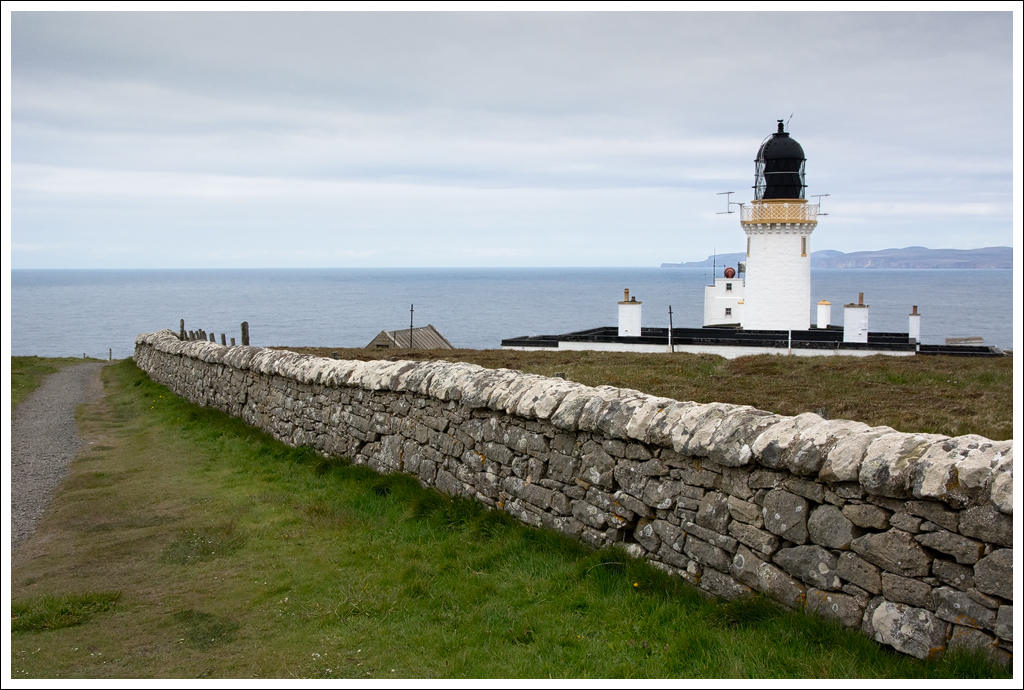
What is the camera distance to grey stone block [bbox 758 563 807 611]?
5.11 metres

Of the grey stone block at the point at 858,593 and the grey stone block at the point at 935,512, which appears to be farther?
the grey stone block at the point at 858,593

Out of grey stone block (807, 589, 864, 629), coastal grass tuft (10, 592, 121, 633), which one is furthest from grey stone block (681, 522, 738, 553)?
coastal grass tuft (10, 592, 121, 633)

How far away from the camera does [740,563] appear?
5465mm

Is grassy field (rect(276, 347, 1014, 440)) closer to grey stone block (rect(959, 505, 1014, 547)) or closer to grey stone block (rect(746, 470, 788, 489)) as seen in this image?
grey stone block (rect(746, 470, 788, 489))

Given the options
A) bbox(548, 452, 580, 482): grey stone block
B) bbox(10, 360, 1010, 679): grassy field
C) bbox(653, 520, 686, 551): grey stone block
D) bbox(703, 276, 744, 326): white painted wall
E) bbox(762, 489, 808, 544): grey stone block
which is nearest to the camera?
bbox(10, 360, 1010, 679): grassy field

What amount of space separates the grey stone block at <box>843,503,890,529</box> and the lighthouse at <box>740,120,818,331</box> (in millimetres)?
36667

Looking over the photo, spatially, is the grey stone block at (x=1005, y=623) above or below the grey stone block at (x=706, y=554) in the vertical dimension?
above

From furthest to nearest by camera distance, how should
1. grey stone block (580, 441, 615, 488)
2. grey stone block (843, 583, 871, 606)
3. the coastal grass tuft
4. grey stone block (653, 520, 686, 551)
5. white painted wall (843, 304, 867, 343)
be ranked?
white painted wall (843, 304, 867, 343) → grey stone block (580, 441, 615, 488) → grey stone block (653, 520, 686, 551) → the coastal grass tuft → grey stone block (843, 583, 871, 606)

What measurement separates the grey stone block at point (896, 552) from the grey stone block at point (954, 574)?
5 cm

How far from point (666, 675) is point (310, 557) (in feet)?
12.8

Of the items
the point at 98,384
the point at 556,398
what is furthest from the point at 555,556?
the point at 98,384

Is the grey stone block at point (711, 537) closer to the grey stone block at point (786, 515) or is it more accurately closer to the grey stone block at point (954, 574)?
the grey stone block at point (786, 515)

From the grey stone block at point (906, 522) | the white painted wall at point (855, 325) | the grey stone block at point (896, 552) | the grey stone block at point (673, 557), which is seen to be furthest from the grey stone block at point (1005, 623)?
the white painted wall at point (855, 325)

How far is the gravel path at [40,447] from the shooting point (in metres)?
9.09
